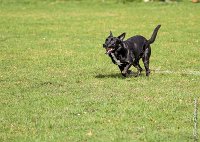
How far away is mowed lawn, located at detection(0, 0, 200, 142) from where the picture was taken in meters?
A: 8.98

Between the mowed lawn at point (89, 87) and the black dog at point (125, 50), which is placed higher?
the black dog at point (125, 50)

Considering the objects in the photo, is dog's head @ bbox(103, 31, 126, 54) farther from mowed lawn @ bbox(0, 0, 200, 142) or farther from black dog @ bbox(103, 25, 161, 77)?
mowed lawn @ bbox(0, 0, 200, 142)

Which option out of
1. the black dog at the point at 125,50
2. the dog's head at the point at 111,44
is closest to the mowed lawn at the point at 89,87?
the black dog at the point at 125,50

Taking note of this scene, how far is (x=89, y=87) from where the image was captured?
41.6ft

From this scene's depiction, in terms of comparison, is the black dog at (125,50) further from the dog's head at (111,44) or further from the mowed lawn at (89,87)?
the mowed lawn at (89,87)

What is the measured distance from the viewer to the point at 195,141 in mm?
8148

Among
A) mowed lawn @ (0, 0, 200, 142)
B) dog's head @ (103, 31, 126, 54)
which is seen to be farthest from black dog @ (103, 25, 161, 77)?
mowed lawn @ (0, 0, 200, 142)

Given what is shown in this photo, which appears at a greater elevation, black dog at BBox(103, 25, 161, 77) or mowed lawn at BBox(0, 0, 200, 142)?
black dog at BBox(103, 25, 161, 77)

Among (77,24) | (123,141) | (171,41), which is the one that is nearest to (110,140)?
(123,141)

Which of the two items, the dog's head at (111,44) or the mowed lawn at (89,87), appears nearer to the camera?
the mowed lawn at (89,87)

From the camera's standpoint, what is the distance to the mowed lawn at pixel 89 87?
8.98 m

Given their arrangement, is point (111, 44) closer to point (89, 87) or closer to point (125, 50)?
point (125, 50)

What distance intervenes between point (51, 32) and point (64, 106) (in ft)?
49.8

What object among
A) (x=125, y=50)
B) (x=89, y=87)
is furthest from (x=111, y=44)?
(x=89, y=87)
